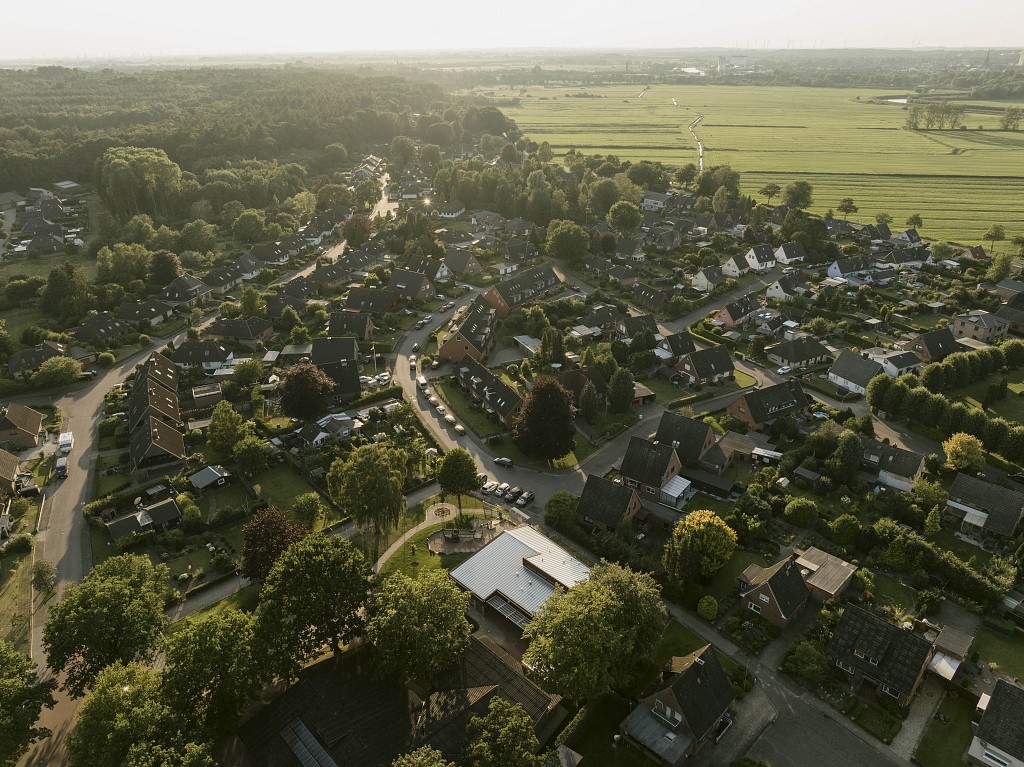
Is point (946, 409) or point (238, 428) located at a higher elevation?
point (946, 409)

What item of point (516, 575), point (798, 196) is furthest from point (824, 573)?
point (798, 196)

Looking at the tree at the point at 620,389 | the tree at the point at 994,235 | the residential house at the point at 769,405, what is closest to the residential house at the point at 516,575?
the tree at the point at 620,389

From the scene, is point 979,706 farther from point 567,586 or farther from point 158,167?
point 158,167

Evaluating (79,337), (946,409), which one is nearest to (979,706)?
(946,409)

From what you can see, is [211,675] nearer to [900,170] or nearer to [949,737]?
[949,737]

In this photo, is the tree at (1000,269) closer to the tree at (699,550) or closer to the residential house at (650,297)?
the residential house at (650,297)
